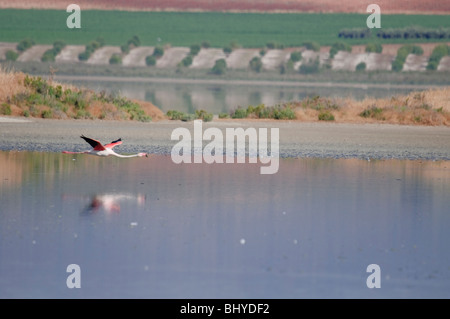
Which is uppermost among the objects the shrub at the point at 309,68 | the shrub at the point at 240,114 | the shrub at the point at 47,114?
the shrub at the point at 309,68

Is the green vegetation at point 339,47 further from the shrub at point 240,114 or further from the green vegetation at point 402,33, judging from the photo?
the shrub at point 240,114

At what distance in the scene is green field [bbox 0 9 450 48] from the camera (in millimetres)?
106688

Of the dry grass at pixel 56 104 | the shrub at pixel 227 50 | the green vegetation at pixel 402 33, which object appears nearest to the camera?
the dry grass at pixel 56 104

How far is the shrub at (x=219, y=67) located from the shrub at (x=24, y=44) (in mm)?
19384

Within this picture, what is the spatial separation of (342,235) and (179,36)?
336ft

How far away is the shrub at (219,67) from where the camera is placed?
277 ft

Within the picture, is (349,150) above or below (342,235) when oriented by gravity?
above

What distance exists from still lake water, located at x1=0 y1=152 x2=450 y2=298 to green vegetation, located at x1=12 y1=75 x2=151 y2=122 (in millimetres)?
8604

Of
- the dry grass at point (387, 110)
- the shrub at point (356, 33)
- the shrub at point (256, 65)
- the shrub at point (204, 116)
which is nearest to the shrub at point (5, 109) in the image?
the shrub at point (204, 116)

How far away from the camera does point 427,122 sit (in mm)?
27766

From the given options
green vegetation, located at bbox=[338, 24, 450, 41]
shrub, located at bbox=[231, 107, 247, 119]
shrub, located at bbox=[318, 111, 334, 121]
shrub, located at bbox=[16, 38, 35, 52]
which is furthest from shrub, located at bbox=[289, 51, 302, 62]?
shrub, located at bbox=[318, 111, 334, 121]

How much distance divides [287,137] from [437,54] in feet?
223
